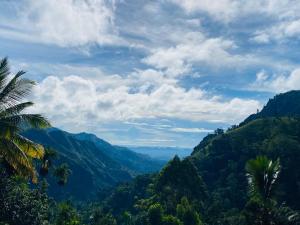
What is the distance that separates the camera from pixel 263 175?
28359 millimetres

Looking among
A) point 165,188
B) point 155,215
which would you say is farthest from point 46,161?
point 165,188

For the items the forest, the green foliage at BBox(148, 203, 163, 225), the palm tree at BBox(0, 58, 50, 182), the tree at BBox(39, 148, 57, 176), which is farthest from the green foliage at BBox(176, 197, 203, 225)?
the palm tree at BBox(0, 58, 50, 182)

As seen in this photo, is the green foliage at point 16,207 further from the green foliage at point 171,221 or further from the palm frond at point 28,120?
the green foliage at point 171,221

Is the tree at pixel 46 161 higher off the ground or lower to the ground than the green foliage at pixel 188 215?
higher

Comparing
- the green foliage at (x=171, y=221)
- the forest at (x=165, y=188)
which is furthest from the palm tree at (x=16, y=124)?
the green foliage at (x=171, y=221)

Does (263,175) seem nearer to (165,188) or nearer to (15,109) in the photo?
(15,109)

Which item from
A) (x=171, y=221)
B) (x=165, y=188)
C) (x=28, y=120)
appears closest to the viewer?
(x=28, y=120)

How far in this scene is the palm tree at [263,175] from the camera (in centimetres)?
2809

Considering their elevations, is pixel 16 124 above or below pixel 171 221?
above

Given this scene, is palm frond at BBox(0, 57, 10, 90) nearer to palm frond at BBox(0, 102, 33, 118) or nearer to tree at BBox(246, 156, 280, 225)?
palm frond at BBox(0, 102, 33, 118)

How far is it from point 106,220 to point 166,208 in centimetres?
1837

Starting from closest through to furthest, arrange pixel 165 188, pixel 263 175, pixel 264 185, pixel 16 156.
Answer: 1. pixel 263 175
2. pixel 264 185
3. pixel 16 156
4. pixel 165 188

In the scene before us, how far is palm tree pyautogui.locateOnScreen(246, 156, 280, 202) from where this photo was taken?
28.1 meters

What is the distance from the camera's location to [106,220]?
452 feet
